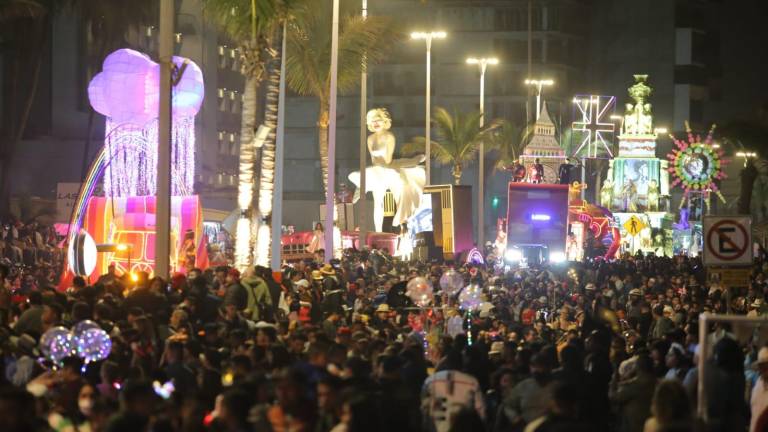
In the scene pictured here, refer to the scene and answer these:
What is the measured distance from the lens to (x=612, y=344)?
1442cm

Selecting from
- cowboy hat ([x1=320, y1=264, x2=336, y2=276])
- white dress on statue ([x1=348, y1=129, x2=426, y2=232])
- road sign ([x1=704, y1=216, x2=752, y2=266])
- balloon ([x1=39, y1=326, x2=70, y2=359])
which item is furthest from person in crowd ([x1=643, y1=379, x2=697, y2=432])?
white dress on statue ([x1=348, y1=129, x2=426, y2=232])

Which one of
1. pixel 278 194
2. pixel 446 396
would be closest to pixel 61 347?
pixel 446 396

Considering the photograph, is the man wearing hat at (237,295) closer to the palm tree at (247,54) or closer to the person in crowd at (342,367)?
the person in crowd at (342,367)

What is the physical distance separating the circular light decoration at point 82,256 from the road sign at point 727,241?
1056 cm

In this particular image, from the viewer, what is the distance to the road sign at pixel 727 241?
1537 centimetres

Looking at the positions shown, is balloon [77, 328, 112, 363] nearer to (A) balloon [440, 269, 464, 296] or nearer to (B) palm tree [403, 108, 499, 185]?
(A) balloon [440, 269, 464, 296]

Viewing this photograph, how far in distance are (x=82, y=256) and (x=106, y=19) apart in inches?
1257

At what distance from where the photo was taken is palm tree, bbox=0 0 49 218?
1918 inches

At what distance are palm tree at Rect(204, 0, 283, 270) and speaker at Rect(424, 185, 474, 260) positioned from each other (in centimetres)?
1042

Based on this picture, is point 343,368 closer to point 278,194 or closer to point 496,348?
point 496,348

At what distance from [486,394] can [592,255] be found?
41693 millimetres

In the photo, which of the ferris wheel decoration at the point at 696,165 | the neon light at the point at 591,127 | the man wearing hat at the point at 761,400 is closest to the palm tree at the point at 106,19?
the neon light at the point at 591,127

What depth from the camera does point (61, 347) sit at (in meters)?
10.6

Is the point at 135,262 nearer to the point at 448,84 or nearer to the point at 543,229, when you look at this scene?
the point at 543,229
